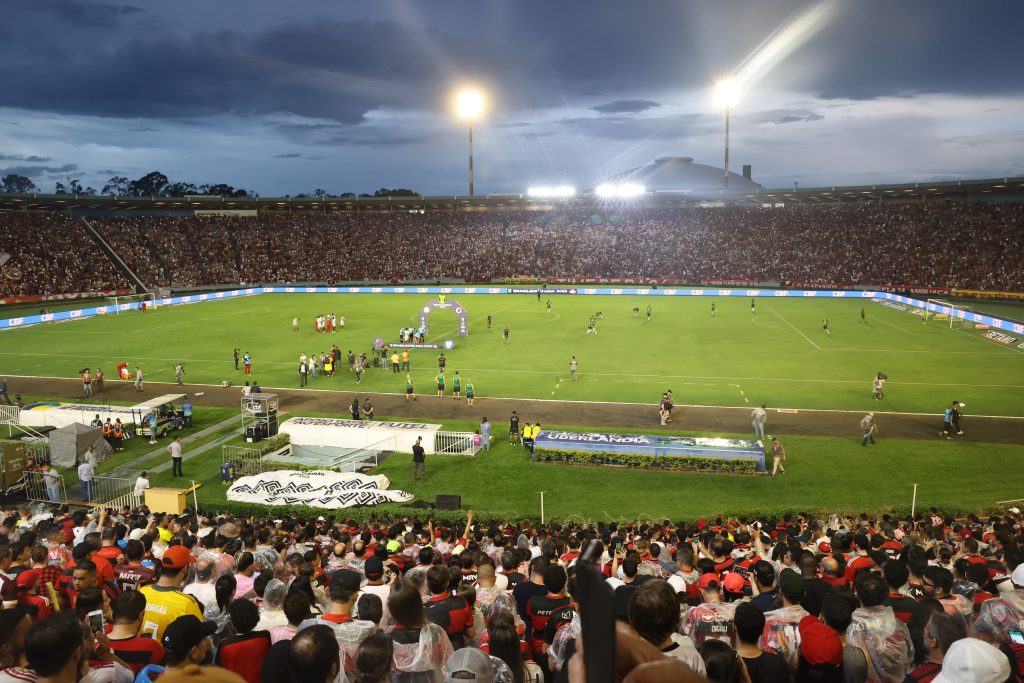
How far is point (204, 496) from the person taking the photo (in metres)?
22.7

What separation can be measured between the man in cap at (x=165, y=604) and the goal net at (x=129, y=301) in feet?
223

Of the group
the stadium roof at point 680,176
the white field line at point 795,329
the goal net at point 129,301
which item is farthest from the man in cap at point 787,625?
the stadium roof at point 680,176

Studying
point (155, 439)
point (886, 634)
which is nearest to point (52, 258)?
point (155, 439)

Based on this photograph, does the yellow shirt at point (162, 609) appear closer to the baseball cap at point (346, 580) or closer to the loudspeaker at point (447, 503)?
the baseball cap at point (346, 580)

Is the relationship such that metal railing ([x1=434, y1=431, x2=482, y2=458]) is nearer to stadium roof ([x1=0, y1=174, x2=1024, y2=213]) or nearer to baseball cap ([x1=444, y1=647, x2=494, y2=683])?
baseball cap ([x1=444, y1=647, x2=494, y2=683])

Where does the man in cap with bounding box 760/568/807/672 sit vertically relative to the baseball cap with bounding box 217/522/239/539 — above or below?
above

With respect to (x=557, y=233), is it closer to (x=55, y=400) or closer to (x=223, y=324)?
(x=223, y=324)

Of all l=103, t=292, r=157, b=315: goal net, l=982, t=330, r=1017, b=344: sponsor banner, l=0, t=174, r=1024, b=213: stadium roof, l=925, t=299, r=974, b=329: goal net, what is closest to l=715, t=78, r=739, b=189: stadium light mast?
l=0, t=174, r=1024, b=213: stadium roof

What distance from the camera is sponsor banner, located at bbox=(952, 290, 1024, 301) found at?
217 ft

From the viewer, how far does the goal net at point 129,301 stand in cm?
6791

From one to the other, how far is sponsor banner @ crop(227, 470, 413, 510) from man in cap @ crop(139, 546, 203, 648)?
1333cm

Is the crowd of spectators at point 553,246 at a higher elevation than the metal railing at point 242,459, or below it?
higher

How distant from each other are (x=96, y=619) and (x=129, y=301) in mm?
79510

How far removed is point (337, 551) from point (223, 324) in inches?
2025
